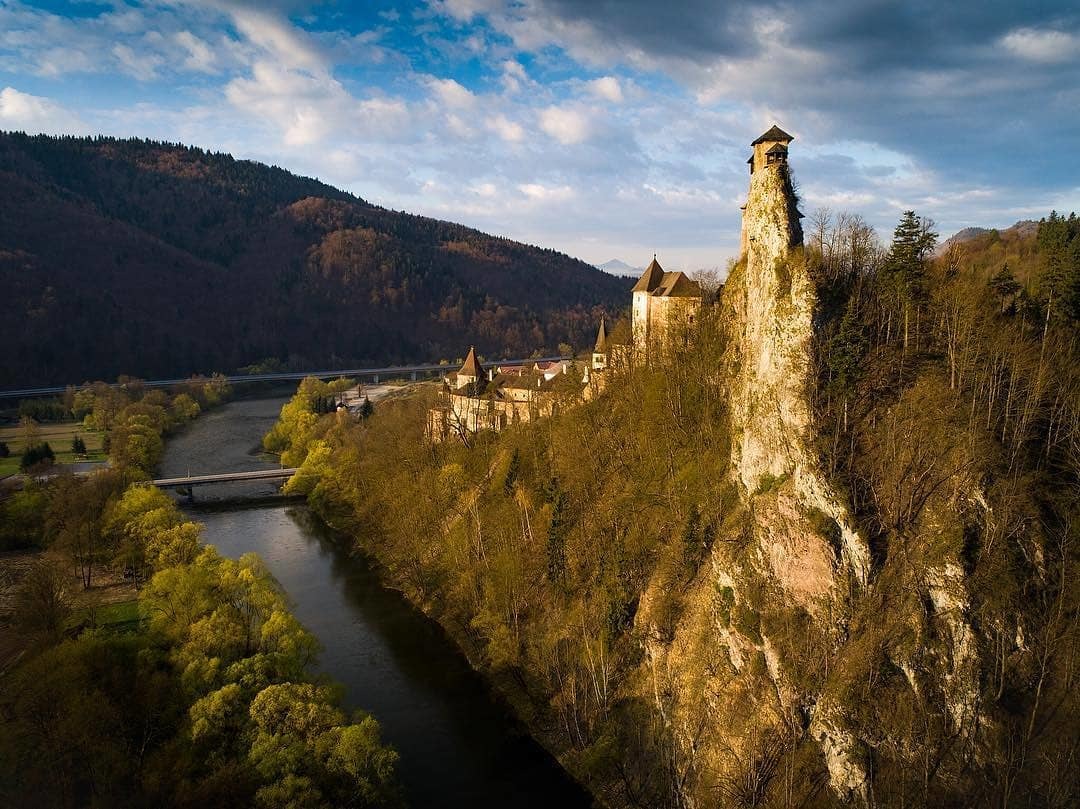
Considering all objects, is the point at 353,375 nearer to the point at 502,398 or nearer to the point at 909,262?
the point at 502,398

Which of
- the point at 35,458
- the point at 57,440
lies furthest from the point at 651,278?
the point at 57,440

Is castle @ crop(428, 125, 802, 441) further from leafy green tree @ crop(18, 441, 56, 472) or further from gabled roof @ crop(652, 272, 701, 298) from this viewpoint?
leafy green tree @ crop(18, 441, 56, 472)

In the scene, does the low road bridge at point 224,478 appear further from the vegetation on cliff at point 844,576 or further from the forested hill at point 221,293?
the forested hill at point 221,293

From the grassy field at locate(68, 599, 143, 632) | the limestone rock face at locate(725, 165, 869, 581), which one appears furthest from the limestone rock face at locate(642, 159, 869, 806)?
the grassy field at locate(68, 599, 143, 632)

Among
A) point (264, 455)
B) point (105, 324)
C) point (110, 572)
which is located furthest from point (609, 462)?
point (105, 324)

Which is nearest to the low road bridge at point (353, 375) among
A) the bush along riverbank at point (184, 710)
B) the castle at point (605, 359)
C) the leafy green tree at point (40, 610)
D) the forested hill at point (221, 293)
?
the forested hill at point (221, 293)

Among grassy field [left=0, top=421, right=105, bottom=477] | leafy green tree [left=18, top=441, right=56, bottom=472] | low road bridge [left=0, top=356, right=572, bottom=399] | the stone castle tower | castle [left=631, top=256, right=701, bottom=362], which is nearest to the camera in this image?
the stone castle tower
